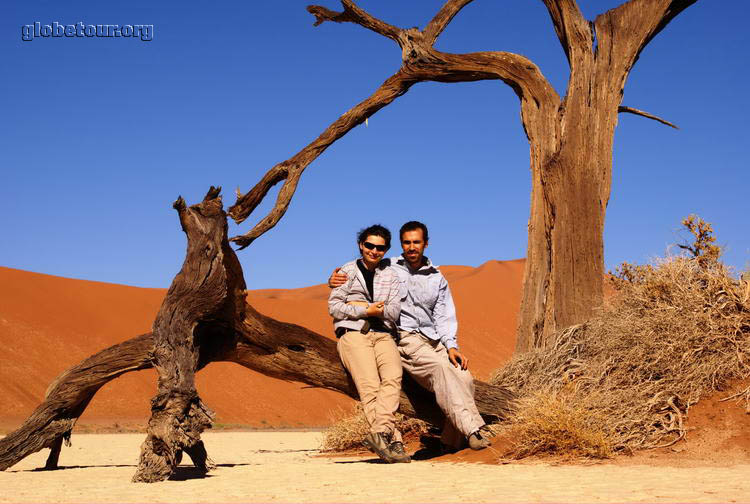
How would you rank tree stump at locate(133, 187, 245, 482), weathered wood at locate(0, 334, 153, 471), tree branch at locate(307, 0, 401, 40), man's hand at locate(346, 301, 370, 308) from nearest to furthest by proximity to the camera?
tree stump at locate(133, 187, 245, 482), man's hand at locate(346, 301, 370, 308), weathered wood at locate(0, 334, 153, 471), tree branch at locate(307, 0, 401, 40)

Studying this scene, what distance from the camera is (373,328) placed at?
694 cm

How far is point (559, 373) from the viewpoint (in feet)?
26.7

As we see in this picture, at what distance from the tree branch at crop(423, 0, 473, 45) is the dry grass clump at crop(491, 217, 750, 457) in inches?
157

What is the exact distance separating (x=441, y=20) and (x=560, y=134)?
2.19 meters

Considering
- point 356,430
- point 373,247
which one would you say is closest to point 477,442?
point 373,247

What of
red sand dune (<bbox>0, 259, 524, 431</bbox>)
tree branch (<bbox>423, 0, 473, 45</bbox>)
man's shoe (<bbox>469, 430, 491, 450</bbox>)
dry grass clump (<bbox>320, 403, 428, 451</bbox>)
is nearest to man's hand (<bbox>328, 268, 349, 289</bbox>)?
man's shoe (<bbox>469, 430, 491, 450</bbox>)

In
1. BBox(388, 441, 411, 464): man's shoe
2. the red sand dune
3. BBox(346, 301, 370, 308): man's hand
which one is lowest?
BBox(388, 441, 411, 464): man's shoe

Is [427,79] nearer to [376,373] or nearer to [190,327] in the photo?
[376,373]

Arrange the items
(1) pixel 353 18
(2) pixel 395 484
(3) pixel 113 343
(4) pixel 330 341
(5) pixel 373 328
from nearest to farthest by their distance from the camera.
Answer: (2) pixel 395 484 < (5) pixel 373 328 < (4) pixel 330 341 < (1) pixel 353 18 < (3) pixel 113 343

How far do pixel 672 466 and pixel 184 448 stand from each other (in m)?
3.73

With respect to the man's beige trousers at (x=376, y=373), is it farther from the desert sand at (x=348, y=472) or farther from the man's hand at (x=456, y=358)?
the man's hand at (x=456, y=358)

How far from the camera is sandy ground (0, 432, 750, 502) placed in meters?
4.79

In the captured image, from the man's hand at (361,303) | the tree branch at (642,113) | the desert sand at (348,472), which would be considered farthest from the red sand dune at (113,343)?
the man's hand at (361,303)

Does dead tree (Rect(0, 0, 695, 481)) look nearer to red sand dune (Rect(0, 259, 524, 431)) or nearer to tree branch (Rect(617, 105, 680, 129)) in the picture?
tree branch (Rect(617, 105, 680, 129))
